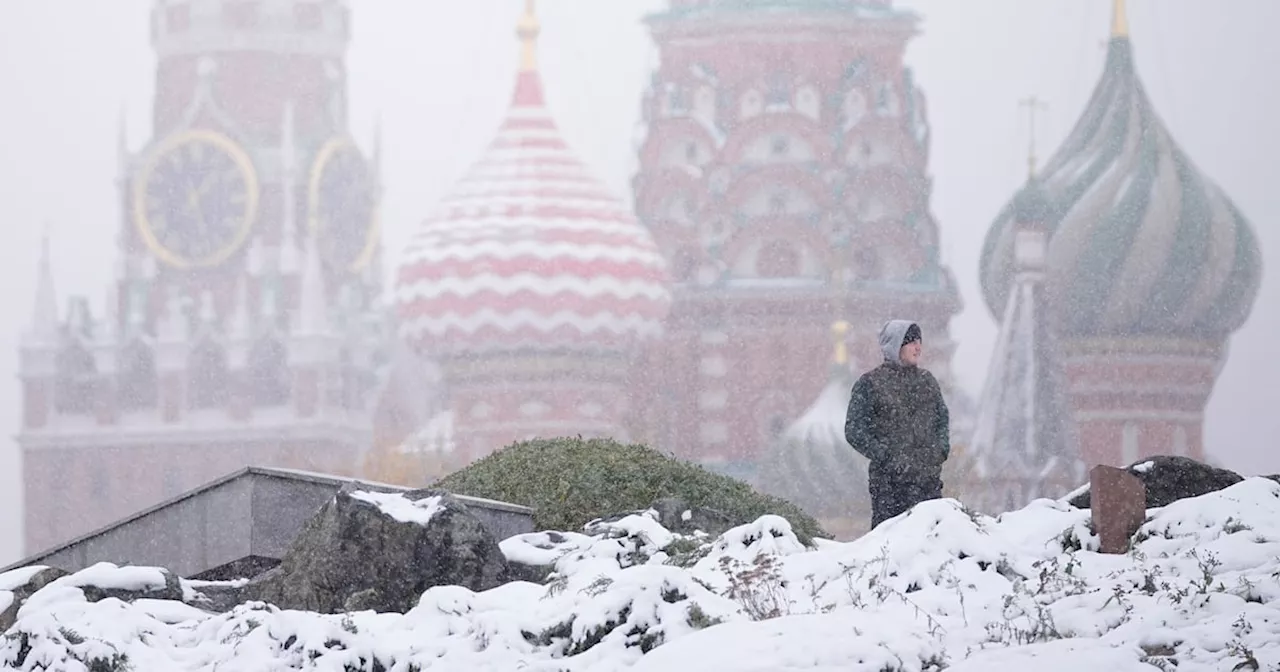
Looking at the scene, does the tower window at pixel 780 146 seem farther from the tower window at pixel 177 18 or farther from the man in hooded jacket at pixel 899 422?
Answer: the man in hooded jacket at pixel 899 422

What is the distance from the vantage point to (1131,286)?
66.7 metres

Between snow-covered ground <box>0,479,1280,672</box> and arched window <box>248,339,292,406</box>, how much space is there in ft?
227

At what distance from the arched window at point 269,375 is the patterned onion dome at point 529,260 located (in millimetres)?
9028

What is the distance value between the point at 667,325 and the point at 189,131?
16029mm

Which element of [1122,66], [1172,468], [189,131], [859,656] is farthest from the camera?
[189,131]

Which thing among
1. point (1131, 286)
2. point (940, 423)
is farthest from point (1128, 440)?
point (940, 423)

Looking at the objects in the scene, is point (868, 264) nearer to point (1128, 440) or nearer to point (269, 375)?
point (1128, 440)

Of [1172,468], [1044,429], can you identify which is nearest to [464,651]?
[1172,468]

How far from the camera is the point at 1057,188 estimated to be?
67.3 meters

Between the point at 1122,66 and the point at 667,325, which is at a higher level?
the point at 1122,66

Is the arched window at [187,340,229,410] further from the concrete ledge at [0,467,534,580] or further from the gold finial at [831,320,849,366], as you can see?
the concrete ledge at [0,467,534,580]

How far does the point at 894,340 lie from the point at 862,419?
25 centimetres

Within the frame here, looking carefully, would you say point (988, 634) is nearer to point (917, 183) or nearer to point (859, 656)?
point (859, 656)

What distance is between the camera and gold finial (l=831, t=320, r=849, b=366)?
209ft
